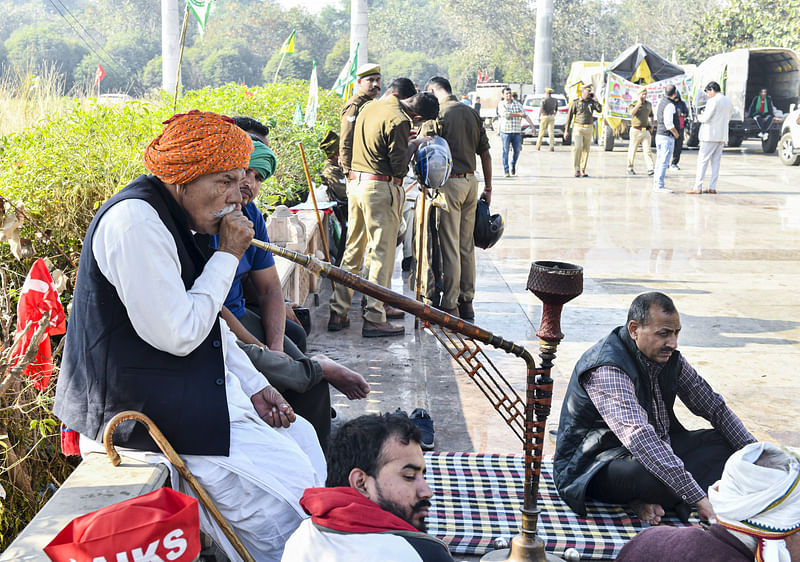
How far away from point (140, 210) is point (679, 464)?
94.0 inches

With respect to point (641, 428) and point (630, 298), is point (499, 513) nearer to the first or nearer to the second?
point (641, 428)

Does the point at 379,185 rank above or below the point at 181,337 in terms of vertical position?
above

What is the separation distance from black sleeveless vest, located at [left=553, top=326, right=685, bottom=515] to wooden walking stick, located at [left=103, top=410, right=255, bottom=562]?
1743mm

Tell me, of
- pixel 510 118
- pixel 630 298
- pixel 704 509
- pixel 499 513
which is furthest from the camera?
pixel 510 118

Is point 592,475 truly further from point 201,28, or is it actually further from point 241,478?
point 201,28

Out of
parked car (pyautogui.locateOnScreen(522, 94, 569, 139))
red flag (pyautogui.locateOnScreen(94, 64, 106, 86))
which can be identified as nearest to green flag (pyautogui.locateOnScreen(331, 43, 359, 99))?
red flag (pyautogui.locateOnScreen(94, 64, 106, 86))

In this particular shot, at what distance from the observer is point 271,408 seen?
2.89m

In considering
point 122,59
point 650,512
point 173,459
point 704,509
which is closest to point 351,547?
point 173,459

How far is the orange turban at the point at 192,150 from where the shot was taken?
2.54 meters

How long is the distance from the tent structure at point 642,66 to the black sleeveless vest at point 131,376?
84.6 ft

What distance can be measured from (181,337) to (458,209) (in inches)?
178

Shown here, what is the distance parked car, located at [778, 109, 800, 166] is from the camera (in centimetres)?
1902

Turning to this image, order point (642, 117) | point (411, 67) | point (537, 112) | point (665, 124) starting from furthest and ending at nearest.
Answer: point (411, 67)
point (537, 112)
point (642, 117)
point (665, 124)

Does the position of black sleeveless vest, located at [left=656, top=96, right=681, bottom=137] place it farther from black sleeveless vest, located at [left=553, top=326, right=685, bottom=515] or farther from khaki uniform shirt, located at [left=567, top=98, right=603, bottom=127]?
black sleeveless vest, located at [left=553, top=326, right=685, bottom=515]
